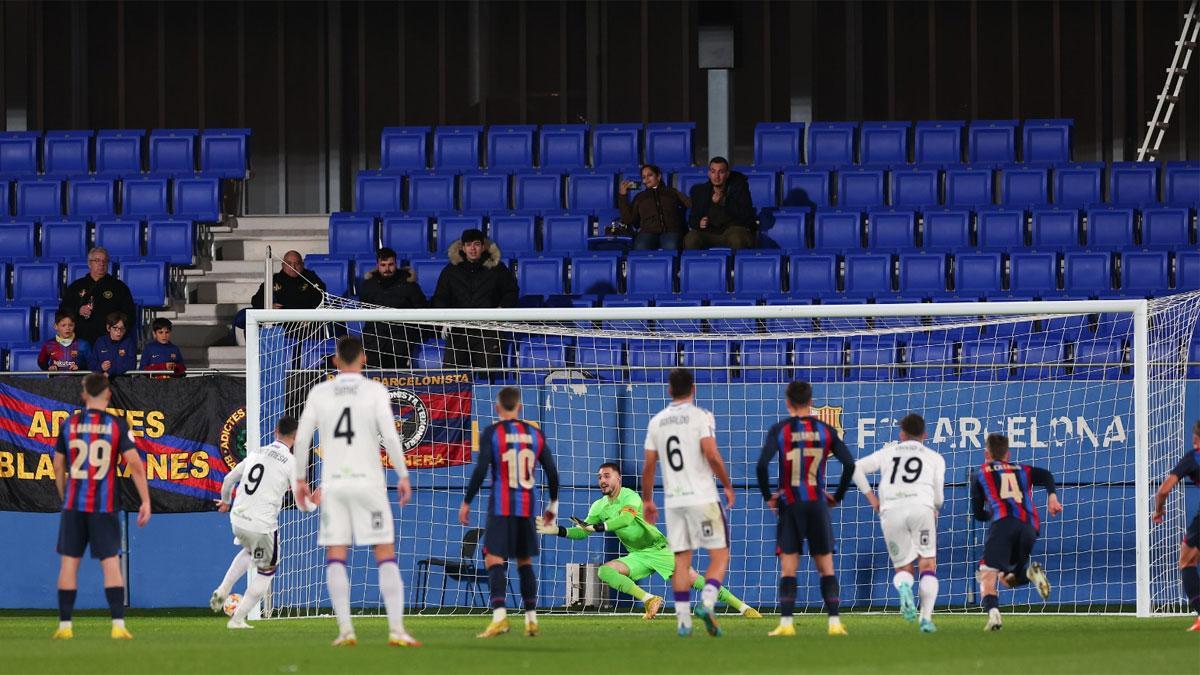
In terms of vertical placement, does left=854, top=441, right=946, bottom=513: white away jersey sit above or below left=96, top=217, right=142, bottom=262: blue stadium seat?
below

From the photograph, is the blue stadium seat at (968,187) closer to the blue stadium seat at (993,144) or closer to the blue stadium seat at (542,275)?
the blue stadium seat at (993,144)

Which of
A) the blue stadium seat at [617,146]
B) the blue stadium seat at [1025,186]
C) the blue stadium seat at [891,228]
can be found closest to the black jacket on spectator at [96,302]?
the blue stadium seat at [617,146]

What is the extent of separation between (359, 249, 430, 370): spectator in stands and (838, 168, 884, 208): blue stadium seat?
5532 mm

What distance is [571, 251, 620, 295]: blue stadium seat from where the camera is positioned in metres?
19.0

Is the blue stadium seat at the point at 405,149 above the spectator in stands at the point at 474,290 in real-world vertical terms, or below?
above

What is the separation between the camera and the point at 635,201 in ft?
63.8

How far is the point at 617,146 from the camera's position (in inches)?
862

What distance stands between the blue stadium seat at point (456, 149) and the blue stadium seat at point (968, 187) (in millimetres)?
5988

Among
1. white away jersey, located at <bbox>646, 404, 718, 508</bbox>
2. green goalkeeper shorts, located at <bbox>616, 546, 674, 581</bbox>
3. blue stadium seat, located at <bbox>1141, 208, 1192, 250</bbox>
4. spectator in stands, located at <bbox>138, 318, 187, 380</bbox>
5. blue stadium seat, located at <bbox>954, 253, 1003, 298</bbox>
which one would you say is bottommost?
green goalkeeper shorts, located at <bbox>616, 546, 674, 581</bbox>

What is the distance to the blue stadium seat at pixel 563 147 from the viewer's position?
22.0 meters

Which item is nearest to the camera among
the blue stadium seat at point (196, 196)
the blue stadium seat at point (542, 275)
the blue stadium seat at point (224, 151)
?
Answer: the blue stadium seat at point (542, 275)

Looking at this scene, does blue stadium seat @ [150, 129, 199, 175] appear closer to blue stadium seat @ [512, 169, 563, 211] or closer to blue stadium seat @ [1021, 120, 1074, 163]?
blue stadium seat @ [512, 169, 563, 211]

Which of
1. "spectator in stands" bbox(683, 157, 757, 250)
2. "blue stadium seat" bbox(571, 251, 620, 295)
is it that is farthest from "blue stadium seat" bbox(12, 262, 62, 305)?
"spectator in stands" bbox(683, 157, 757, 250)

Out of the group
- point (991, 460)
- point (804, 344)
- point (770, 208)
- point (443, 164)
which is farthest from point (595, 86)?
point (991, 460)
